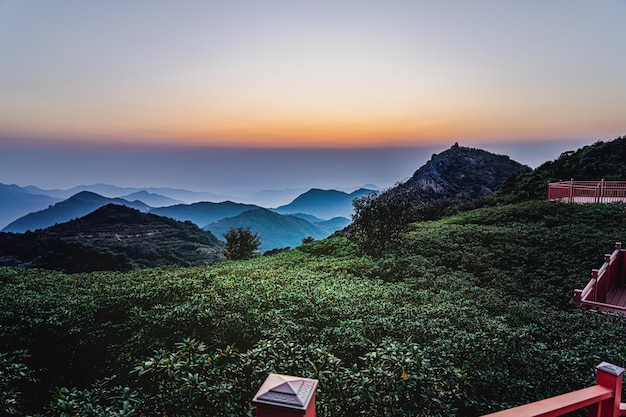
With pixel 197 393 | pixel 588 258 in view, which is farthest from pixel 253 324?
pixel 588 258

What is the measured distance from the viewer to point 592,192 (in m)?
15.1

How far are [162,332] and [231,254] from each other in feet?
50.4

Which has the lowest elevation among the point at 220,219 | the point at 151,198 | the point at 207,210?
the point at 220,219

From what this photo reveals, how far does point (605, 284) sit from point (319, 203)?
163982 mm

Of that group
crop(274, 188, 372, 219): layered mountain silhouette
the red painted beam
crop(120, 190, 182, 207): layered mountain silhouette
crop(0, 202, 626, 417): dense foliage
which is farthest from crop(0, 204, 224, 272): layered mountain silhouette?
crop(120, 190, 182, 207): layered mountain silhouette

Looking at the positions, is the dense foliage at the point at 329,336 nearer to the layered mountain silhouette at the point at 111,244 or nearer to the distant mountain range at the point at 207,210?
the layered mountain silhouette at the point at 111,244

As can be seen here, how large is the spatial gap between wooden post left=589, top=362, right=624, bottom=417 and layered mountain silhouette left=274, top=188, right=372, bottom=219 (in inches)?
6185

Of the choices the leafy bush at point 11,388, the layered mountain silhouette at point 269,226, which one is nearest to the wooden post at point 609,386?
the leafy bush at point 11,388

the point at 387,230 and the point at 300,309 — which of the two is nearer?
the point at 300,309

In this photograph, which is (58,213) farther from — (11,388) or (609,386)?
(609,386)

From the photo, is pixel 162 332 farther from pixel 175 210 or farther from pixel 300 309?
pixel 175 210

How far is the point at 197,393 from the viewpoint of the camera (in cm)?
278

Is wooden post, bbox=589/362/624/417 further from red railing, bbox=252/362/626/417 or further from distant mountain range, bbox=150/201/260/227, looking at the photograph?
distant mountain range, bbox=150/201/260/227

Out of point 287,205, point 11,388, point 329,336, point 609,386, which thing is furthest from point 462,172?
point 287,205
